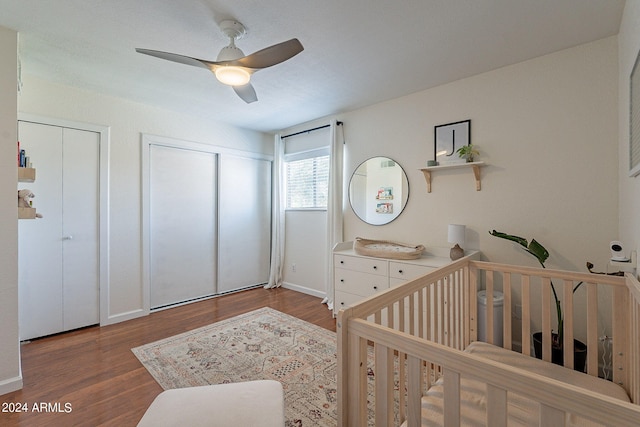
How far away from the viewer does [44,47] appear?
2072 mm

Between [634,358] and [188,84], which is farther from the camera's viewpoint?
[188,84]

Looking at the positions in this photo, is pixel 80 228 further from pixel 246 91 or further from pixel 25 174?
pixel 246 91

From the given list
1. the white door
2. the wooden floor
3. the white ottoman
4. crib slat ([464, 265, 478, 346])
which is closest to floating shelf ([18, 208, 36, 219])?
the white door

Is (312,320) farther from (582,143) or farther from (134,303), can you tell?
(582,143)

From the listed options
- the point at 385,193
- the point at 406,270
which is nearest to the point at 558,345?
the point at 406,270

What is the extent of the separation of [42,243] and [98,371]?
1431 mm

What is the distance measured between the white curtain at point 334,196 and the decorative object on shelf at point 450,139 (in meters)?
1.20

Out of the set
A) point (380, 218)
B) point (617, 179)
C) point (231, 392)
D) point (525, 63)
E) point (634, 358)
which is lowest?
point (231, 392)

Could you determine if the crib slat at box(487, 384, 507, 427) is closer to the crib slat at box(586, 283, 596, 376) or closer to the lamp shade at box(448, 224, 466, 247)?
the crib slat at box(586, 283, 596, 376)

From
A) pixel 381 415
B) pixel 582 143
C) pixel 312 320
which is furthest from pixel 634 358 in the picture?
pixel 312 320

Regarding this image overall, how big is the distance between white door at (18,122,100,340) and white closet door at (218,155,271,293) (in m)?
1.43

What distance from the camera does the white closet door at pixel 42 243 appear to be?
254 centimetres

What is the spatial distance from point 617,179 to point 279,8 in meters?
2.52

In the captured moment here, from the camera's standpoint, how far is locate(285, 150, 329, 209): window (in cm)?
389
